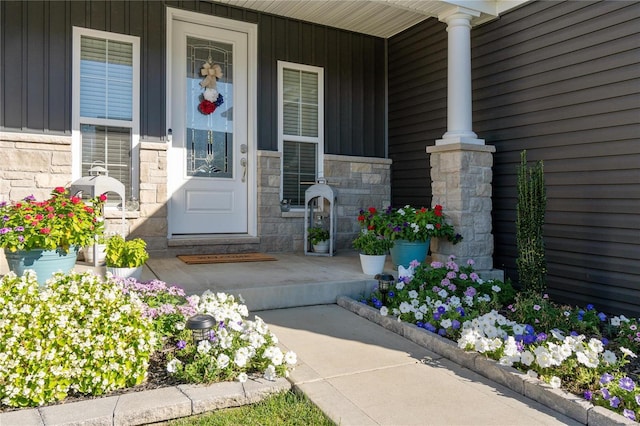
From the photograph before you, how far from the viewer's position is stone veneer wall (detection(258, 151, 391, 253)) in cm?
494

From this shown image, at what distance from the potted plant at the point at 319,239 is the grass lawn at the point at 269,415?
3017mm

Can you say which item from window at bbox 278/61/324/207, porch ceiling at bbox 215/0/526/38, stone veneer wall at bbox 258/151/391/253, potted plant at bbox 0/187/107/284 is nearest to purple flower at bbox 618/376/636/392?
potted plant at bbox 0/187/107/284

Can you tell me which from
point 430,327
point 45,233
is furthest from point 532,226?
point 45,233

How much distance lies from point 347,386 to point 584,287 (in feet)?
8.18

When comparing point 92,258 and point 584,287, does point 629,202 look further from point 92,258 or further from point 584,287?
point 92,258

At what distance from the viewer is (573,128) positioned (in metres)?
3.67

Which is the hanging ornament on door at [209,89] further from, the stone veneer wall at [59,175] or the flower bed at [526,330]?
the flower bed at [526,330]

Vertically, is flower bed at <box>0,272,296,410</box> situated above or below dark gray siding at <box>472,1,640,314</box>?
below

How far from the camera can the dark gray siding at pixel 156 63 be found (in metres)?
3.95

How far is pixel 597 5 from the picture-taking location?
Answer: 3488 millimetres

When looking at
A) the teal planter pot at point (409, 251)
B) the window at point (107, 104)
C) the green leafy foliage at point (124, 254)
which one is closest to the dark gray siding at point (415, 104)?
the teal planter pot at point (409, 251)

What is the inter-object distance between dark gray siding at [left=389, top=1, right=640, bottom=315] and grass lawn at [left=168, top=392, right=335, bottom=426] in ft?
8.79

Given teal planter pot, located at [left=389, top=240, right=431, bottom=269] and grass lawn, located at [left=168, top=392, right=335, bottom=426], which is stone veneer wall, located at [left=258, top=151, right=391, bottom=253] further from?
grass lawn, located at [left=168, top=392, right=335, bottom=426]

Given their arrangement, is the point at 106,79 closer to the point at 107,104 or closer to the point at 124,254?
the point at 107,104
